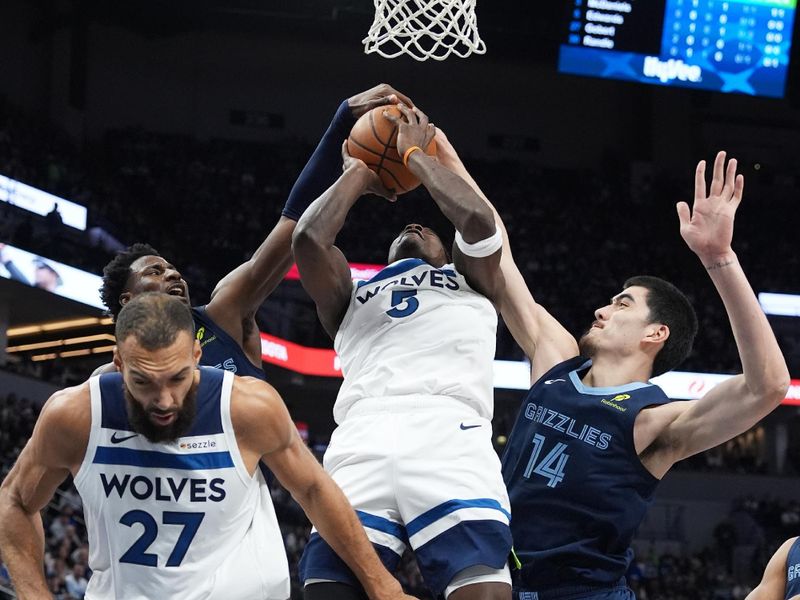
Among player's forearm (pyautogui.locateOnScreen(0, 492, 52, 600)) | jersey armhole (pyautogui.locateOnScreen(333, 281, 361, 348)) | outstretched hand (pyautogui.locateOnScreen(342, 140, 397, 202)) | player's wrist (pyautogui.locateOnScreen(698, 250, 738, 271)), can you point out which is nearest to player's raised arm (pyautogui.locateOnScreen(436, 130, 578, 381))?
outstretched hand (pyautogui.locateOnScreen(342, 140, 397, 202))

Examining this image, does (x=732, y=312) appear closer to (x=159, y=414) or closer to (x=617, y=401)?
(x=617, y=401)

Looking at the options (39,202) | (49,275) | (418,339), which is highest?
(418,339)

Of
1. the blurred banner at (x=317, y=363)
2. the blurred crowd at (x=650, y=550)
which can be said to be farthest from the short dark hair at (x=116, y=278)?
the blurred banner at (x=317, y=363)

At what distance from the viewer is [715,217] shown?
12.2 feet

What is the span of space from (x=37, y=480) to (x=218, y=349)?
1464mm

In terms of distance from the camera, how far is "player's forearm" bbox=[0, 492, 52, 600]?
3.28 m

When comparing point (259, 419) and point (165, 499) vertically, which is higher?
point (259, 419)

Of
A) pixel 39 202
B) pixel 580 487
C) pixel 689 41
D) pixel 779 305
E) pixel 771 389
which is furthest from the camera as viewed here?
pixel 779 305

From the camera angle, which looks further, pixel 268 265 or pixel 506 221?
pixel 506 221

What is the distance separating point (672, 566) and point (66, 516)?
10.4 metres

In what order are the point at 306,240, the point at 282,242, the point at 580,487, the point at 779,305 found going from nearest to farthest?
1. the point at 306,240
2. the point at 580,487
3. the point at 282,242
4. the point at 779,305

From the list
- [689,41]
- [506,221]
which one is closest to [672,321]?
[689,41]

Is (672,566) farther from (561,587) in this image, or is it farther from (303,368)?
(561,587)

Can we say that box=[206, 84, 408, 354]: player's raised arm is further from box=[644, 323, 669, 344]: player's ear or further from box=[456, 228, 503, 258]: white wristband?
box=[644, 323, 669, 344]: player's ear
